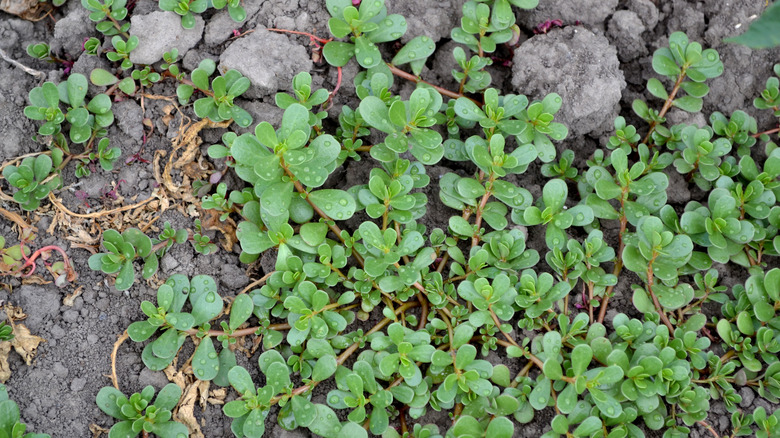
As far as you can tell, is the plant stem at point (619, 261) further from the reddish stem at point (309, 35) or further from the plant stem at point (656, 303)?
the reddish stem at point (309, 35)

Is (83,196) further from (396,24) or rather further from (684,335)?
(684,335)

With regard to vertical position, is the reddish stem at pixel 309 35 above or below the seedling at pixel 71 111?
above

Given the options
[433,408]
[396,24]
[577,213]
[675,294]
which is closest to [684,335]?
[675,294]

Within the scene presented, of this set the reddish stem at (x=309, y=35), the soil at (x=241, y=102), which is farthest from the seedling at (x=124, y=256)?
the reddish stem at (x=309, y=35)

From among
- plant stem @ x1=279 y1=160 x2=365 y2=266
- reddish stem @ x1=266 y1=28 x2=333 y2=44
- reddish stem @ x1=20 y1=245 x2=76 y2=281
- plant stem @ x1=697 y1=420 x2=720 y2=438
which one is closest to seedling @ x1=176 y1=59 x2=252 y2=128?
reddish stem @ x1=266 y1=28 x2=333 y2=44

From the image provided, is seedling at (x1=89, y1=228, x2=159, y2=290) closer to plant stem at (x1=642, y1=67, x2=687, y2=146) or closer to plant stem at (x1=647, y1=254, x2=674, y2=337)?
plant stem at (x1=647, y1=254, x2=674, y2=337)

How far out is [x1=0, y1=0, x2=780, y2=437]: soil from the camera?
264 centimetres

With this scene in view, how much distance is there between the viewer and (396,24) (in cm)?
299

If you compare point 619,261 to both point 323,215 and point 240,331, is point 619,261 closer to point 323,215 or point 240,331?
point 323,215

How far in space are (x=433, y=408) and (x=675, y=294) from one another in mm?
1198

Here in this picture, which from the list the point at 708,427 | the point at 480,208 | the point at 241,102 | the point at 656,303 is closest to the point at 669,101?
the point at 656,303

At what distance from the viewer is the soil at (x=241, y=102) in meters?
2.64

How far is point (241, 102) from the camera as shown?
120 inches

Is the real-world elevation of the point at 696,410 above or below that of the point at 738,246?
below
